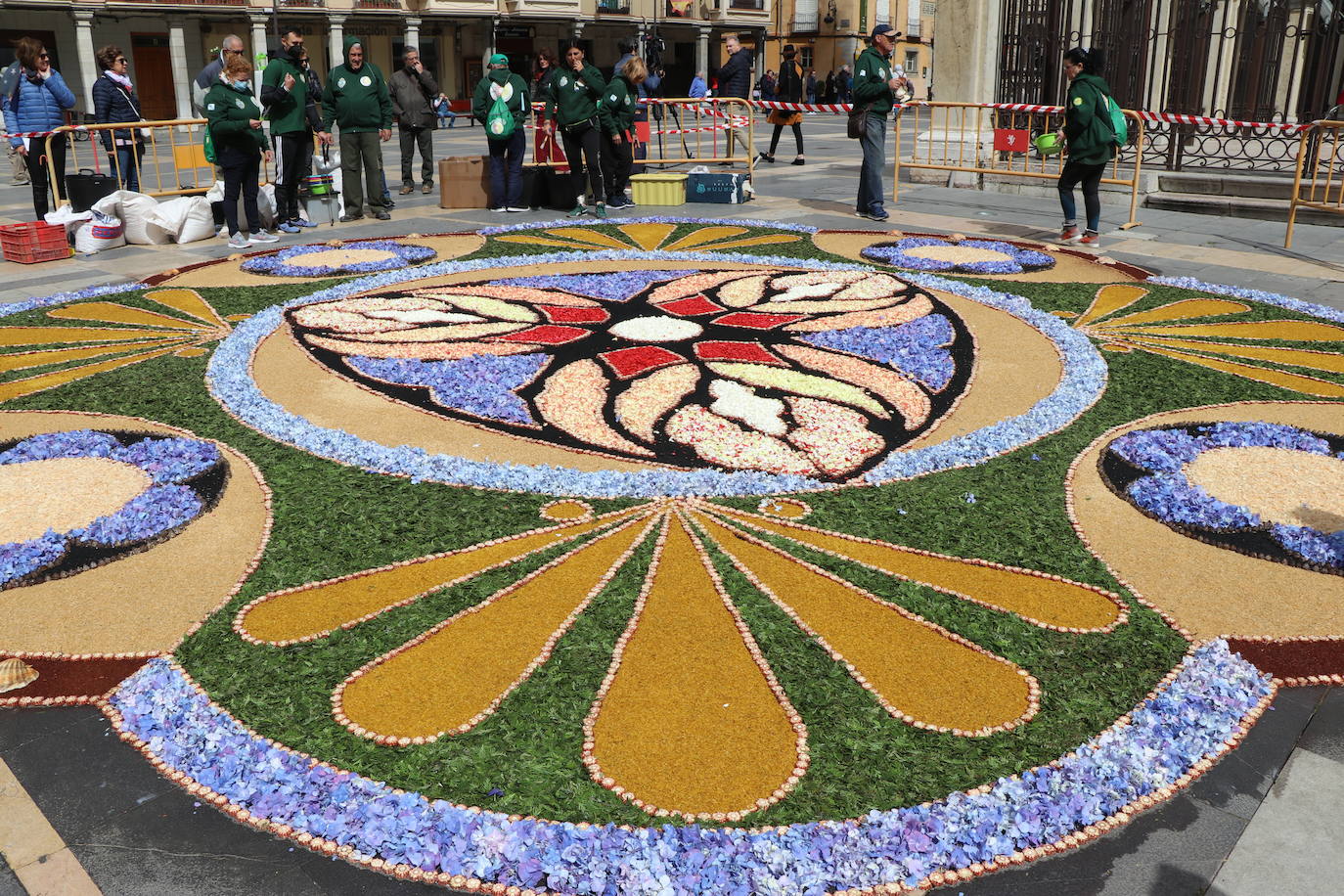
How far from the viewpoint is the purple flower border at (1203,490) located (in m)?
3.91

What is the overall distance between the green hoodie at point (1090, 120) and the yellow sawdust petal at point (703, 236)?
306 cm

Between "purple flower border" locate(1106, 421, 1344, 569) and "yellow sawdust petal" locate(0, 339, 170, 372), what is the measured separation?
5.60m

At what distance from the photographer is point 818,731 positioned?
9.37 ft

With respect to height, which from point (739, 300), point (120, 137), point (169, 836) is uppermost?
point (120, 137)

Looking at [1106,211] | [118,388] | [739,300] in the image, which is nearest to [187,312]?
[118,388]

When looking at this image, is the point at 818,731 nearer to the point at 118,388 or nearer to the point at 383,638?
the point at 383,638

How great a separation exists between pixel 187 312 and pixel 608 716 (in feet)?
18.6

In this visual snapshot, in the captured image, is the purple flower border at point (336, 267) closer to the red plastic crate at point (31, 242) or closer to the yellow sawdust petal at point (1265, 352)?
the red plastic crate at point (31, 242)

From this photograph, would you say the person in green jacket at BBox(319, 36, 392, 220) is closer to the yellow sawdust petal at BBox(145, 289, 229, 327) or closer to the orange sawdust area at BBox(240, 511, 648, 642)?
the yellow sawdust petal at BBox(145, 289, 229, 327)

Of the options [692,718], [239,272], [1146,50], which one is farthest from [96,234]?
[1146,50]

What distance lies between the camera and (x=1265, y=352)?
20.8ft

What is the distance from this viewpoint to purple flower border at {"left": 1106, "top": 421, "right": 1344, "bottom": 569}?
3908 mm

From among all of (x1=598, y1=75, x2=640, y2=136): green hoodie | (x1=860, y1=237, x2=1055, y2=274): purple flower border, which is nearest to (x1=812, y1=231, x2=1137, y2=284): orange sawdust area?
(x1=860, y1=237, x2=1055, y2=274): purple flower border

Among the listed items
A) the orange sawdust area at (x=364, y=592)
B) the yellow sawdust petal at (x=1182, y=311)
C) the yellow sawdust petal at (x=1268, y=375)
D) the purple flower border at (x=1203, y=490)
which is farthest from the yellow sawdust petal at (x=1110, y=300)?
the orange sawdust area at (x=364, y=592)
